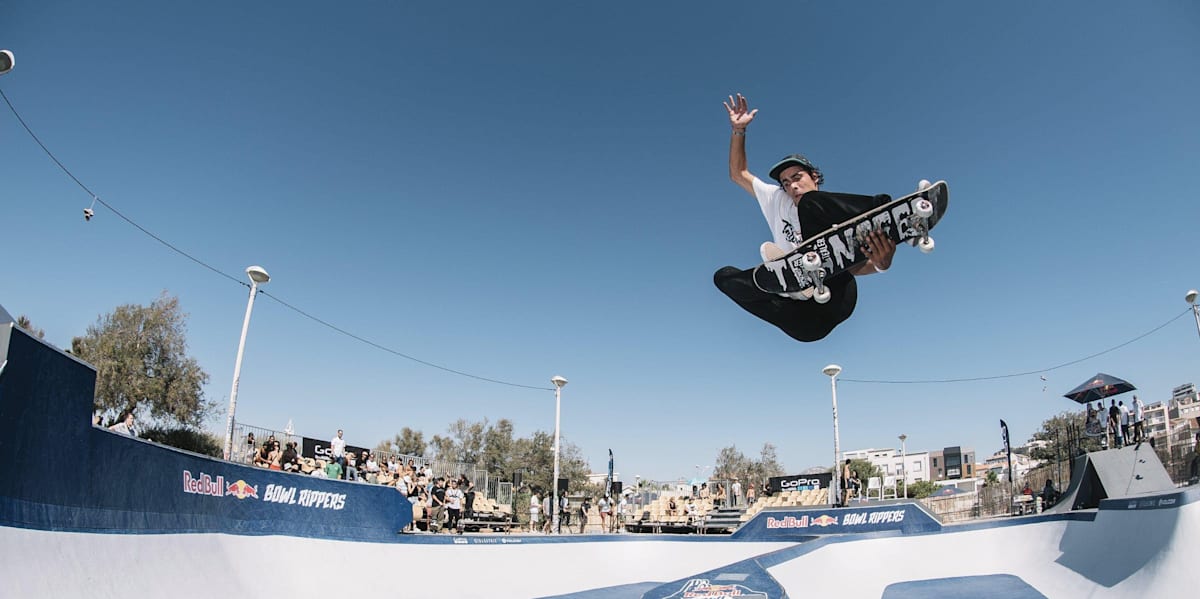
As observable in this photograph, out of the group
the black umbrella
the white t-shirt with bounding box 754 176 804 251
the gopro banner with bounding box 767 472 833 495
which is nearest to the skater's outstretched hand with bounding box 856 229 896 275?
the white t-shirt with bounding box 754 176 804 251

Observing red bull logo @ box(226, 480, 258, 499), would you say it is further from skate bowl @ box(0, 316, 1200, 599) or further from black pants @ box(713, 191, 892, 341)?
black pants @ box(713, 191, 892, 341)

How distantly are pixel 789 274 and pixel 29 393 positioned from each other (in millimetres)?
7083

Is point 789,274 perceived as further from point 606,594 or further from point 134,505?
point 606,594

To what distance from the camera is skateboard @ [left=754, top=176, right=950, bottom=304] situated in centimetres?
484

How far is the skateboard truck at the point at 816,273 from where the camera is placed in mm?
5363

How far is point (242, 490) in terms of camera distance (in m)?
10.6

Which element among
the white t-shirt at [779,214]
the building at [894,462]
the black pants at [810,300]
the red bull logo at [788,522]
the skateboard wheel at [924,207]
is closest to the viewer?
the skateboard wheel at [924,207]

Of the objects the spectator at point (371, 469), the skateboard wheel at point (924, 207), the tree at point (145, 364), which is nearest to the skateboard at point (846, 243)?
the skateboard wheel at point (924, 207)

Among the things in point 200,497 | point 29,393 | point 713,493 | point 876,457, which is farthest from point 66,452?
point 876,457

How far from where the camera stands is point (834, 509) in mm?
20062

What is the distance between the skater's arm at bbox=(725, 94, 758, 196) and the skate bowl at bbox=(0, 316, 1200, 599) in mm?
5039

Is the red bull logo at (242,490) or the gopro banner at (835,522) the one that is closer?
the red bull logo at (242,490)

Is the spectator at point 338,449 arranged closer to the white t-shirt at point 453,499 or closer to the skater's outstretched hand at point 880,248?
the white t-shirt at point 453,499

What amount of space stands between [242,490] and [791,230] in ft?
32.4
